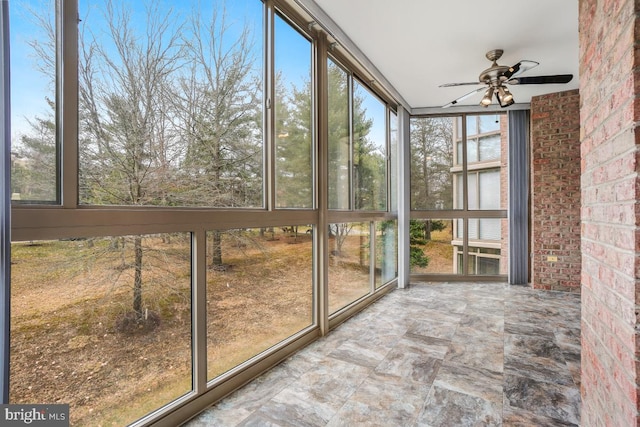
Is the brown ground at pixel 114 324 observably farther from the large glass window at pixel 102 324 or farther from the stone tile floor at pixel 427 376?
the stone tile floor at pixel 427 376

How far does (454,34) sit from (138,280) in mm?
3515

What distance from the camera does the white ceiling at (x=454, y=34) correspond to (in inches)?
107

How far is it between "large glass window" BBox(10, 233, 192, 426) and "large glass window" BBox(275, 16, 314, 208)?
1157 millimetres

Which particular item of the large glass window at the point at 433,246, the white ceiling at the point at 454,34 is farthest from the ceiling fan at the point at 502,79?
the large glass window at the point at 433,246

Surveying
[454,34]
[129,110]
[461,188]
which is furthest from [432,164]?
[129,110]

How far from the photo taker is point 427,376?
243cm

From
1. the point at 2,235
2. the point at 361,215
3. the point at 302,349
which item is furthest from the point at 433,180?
the point at 2,235

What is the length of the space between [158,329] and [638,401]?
7.10 ft

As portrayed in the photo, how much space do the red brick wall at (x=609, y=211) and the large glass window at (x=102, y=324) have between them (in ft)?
7.02

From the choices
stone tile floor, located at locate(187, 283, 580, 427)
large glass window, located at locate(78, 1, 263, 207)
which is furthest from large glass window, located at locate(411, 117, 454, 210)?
large glass window, located at locate(78, 1, 263, 207)

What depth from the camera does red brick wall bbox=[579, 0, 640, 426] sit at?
3.41 ft

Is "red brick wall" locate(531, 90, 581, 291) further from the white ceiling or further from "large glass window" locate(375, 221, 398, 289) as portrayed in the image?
"large glass window" locate(375, 221, 398, 289)

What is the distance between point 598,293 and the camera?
1377 millimetres

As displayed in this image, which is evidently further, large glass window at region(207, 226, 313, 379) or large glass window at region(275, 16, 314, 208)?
large glass window at region(275, 16, 314, 208)
